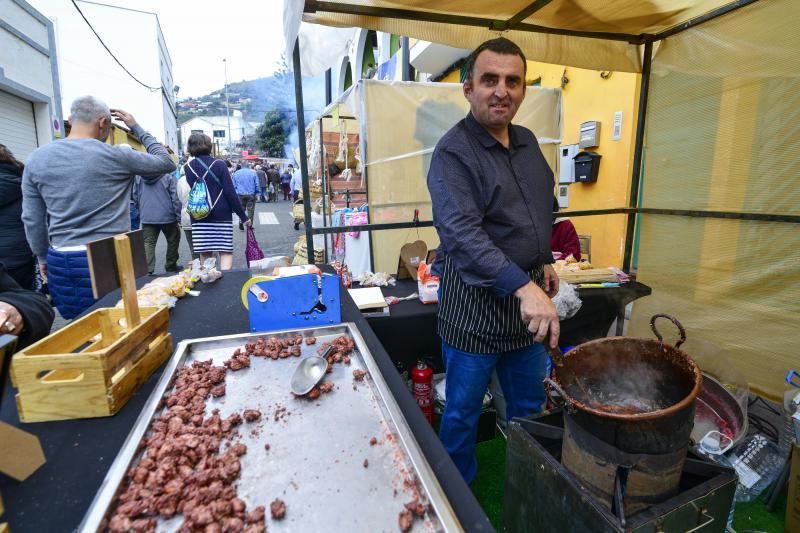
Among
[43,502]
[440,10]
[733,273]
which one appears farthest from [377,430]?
[733,273]

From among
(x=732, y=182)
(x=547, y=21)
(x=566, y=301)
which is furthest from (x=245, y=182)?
(x=732, y=182)

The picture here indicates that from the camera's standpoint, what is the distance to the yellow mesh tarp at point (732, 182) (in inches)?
114

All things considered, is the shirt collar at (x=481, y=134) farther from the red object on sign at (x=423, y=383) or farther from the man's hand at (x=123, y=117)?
the man's hand at (x=123, y=117)

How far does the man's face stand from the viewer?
1877 millimetres

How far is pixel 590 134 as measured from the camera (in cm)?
551

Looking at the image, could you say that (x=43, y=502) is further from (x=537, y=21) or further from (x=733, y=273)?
(x=733, y=273)

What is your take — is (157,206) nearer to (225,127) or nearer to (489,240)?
(489,240)

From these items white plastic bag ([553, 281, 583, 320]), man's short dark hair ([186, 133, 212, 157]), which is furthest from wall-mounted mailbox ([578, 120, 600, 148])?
man's short dark hair ([186, 133, 212, 157])

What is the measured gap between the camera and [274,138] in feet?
153

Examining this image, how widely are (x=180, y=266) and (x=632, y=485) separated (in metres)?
7.67

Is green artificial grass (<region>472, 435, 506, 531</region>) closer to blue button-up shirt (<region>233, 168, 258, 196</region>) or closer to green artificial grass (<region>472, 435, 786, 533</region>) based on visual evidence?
green artificial grass (<region>472, 435, 786, 533</region>)

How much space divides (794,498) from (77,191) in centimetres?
439

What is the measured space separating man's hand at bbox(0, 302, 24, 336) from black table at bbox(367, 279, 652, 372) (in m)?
1.69

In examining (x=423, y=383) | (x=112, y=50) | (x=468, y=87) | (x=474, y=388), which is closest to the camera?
(x=468, y=87)
